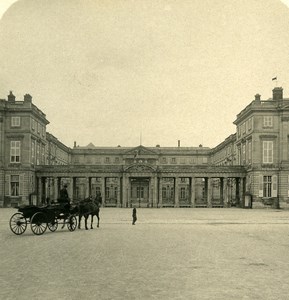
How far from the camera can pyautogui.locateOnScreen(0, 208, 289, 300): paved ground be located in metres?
9.18

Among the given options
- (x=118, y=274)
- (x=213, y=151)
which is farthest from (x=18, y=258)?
(x=213, y=151)

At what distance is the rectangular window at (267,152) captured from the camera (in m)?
55.5

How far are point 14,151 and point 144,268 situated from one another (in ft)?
155

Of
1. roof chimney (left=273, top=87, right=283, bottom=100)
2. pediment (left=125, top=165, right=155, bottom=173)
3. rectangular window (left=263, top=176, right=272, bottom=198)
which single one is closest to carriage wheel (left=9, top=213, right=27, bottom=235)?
rectangular window (left=263, top=176, right=272, bottom=198)

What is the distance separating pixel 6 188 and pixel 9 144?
199 inches

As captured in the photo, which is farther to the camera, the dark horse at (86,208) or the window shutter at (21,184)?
the window shutter at (21,184)

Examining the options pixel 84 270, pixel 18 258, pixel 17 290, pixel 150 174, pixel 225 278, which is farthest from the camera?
pixel 150 174

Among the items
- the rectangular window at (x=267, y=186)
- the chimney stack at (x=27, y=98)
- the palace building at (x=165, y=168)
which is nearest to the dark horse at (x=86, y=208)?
the palace building at (x=165, y=168)

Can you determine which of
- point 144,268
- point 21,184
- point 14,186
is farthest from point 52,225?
point 14,186

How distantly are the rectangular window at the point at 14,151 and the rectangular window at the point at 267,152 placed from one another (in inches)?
1104

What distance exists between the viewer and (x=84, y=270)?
37.6 feet

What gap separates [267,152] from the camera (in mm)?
55562

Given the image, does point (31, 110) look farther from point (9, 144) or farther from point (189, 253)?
point (189, 253)

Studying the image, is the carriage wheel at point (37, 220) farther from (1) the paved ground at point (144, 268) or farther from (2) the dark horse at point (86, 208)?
(2) the dark horse at point (86, 208)
